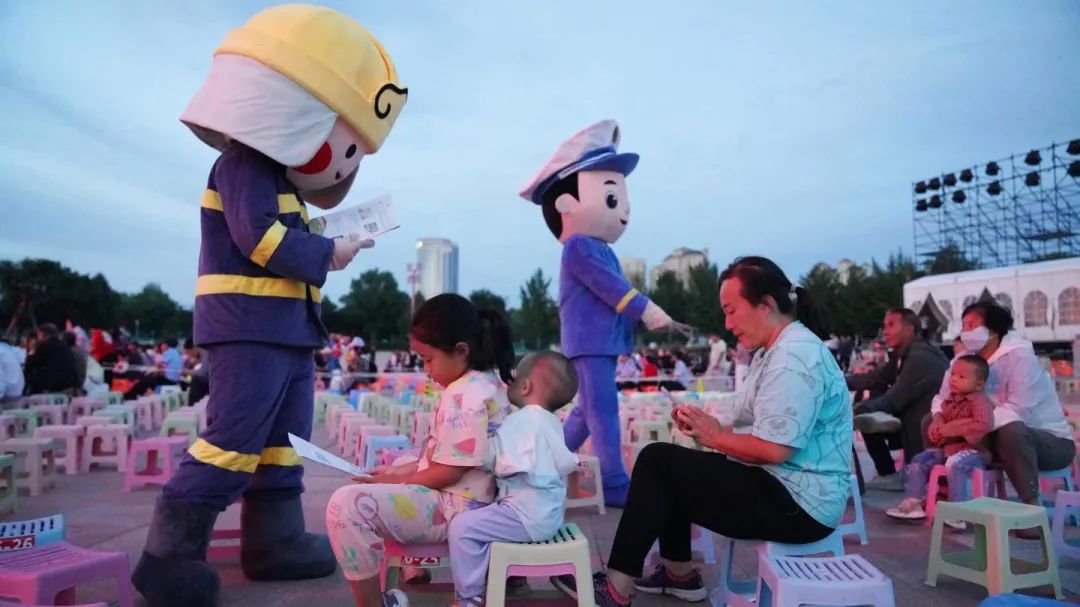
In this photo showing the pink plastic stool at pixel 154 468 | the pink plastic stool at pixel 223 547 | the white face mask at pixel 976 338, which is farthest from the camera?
the pink plastic stool at pixel 154 468

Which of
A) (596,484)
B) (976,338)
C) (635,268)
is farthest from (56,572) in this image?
(635,268)

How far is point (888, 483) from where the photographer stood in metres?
5.54

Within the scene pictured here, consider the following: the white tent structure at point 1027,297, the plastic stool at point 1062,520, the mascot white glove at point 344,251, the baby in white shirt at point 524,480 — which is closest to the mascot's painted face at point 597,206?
the mascot white glove at point 344,251

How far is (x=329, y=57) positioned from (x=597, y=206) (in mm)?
2279

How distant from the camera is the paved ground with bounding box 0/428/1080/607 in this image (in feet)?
9.75

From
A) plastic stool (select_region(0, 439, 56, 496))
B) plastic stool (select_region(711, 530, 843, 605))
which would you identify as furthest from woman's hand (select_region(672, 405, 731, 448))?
plastic stool (select_region(0, 439, 56, 496))

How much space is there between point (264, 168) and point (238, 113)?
230mm

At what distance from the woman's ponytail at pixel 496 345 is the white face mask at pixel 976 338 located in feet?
10.5

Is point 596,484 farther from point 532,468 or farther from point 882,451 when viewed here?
point 882,451

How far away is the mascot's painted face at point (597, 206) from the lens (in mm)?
→ 4922

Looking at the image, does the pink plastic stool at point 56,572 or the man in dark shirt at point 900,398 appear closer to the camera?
the pink plastic stool at point 56,572

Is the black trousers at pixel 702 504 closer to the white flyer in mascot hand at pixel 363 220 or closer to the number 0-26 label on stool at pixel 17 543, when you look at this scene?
the white flyer in mascot hand at pixel 363 220

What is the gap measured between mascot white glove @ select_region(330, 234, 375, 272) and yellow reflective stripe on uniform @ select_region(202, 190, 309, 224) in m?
0.23

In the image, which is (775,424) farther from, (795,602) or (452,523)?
(452,523)
